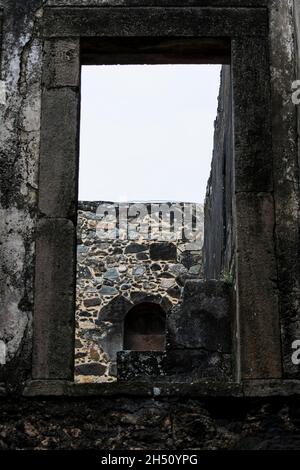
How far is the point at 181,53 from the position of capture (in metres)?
6.47

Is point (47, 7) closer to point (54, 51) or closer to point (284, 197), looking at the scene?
point (54, 51)

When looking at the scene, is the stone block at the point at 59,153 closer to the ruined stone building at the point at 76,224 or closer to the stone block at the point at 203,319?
the ruined stone building at the point at 76,224

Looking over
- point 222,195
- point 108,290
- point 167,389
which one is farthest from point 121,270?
point 167,389

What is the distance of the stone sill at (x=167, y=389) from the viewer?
216 inches

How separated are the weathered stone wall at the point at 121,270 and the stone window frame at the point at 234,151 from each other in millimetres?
7571

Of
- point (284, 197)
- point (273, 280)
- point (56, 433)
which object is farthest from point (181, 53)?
point (56, 433)

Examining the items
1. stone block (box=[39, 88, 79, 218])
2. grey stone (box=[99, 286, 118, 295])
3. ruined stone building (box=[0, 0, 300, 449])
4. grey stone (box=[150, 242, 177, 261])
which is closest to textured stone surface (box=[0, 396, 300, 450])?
ruined stone building (box=[0, 0, 300, 449])

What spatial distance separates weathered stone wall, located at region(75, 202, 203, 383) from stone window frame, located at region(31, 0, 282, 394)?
7.57 metres

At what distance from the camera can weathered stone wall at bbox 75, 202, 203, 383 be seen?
13.6 meters

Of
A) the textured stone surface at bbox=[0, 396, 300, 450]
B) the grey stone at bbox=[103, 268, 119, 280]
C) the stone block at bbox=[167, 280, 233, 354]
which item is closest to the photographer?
the textured stone surface at bbox=[0, 396, 300, 450]

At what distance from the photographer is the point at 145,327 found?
556 inches

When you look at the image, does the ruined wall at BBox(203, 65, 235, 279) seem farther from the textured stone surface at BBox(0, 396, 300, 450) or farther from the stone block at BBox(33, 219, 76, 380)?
the textured stone surface at BBox(0, 396, 300, 450)

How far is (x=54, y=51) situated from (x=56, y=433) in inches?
99.9

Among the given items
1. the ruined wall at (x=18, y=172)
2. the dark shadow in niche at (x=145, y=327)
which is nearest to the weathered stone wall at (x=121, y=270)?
the dark shadow in niche at (x=145, y=327)
